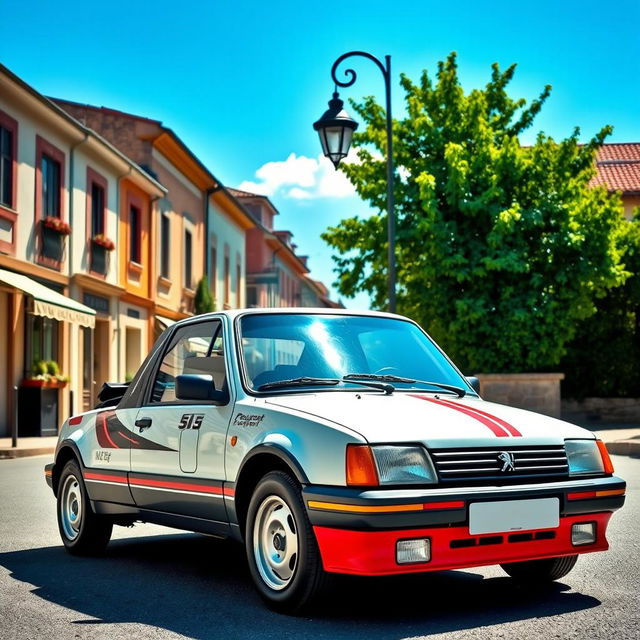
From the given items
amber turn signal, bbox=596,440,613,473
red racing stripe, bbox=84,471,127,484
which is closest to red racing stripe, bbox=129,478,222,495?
red racing stripe, bbox=84,471,127,484

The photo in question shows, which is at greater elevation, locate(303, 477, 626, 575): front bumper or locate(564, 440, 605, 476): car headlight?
locate(564, 440, 605, 476): car headlight

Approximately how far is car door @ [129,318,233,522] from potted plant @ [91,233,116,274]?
20962mm

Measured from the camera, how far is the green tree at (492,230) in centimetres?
2547

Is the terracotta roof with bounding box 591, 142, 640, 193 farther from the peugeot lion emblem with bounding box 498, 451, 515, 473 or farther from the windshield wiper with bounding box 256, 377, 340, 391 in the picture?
the peugeot lion emblem with bounding box 498, 451, 515, 473

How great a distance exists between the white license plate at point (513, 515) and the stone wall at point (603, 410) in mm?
23458

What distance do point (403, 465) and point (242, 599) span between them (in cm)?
138

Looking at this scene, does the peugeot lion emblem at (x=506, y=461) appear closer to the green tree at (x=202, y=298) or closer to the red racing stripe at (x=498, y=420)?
the red racing stripe at (x=498, y=420)

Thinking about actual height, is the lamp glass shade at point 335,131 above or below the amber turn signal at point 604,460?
above

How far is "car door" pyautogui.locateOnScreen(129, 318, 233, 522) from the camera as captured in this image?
620 cm

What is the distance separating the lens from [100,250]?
28281 mm

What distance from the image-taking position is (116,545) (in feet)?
27.3

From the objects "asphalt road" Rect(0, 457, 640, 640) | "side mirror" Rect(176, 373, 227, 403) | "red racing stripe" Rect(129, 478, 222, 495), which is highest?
"side mirror" Rect(176, 373, 227, 403)

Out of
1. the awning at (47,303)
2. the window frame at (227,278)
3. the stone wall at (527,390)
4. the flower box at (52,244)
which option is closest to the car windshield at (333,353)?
the awning at (47,303)

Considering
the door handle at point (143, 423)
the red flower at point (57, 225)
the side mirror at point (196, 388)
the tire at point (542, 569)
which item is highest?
the red flower at point (57, 225)
